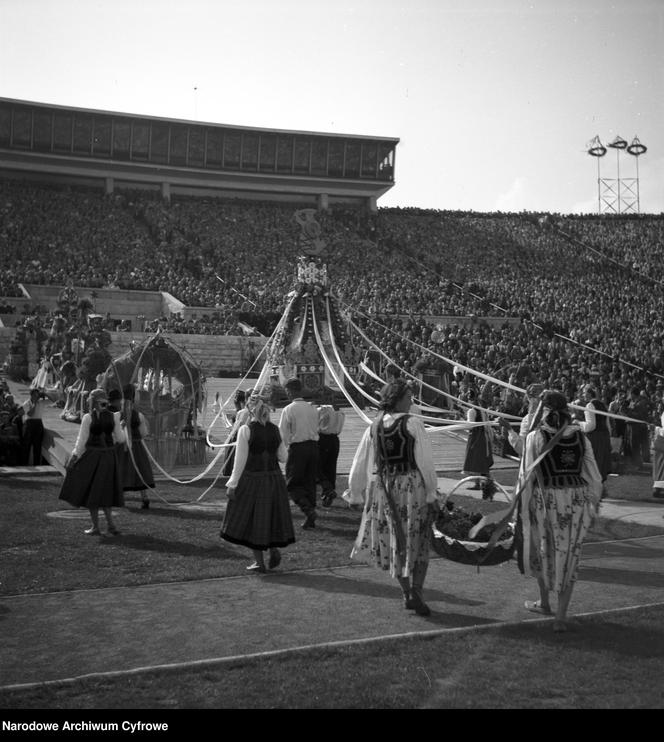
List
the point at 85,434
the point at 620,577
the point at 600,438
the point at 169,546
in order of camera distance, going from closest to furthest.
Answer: the point at 620,577 < the point at 169,546 < the point at 85,434 < the point at 600,438

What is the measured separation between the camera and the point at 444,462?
16141 mm

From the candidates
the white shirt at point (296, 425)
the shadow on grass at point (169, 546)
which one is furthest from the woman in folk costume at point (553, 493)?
the white shirt at point (296, 425)

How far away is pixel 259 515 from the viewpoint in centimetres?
776

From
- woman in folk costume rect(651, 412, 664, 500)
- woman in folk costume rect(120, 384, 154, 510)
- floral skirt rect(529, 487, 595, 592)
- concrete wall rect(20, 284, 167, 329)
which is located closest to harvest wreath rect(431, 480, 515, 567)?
floral skirt rect(529, 487, 595, 592)

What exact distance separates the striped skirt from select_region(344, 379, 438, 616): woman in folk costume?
111cm

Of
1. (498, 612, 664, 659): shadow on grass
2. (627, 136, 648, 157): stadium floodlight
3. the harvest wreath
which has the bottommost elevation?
(498, 612, 664, 659): shadow on grass

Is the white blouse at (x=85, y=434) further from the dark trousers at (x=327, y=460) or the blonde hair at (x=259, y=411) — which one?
the dark trousers at (x=327, y=460)

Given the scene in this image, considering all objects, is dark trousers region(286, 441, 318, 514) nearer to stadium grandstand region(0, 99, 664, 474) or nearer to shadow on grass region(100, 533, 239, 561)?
shadow on grass region(100, 533, 239, 561)

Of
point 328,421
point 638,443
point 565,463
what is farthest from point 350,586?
point 638,443

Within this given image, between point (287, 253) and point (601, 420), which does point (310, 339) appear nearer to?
point (601, 420)

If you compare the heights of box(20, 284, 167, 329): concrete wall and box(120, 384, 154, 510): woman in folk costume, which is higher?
box(20, 284, 167, 329): concrete wall

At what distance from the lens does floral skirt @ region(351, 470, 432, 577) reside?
21.4 ft

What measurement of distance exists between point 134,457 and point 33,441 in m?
4.15
